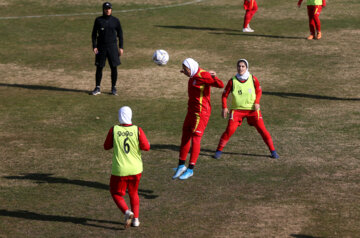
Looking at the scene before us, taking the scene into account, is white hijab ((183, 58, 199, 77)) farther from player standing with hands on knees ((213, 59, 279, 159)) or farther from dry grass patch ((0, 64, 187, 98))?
dry grass patch ((0, 64, 187, 98))

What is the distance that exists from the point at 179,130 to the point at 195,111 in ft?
10.8

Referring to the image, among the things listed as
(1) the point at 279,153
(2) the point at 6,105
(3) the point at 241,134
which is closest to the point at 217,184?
(1) the point at 279,153

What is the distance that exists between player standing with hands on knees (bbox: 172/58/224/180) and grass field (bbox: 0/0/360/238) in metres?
0.36

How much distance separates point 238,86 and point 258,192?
2722mm

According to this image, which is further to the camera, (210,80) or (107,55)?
(107,55)

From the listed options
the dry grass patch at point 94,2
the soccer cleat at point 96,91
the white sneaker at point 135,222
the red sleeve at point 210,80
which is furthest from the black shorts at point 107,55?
the dry grass patch at point 94,2

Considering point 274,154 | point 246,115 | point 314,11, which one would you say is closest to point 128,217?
point 246,115

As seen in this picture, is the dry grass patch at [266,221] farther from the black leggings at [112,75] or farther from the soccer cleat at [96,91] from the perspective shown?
the soccer cleat at [96,91]

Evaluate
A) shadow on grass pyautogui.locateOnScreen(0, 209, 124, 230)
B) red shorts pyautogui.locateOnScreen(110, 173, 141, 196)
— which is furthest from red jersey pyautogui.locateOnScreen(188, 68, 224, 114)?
shadow on grass pyautogui.locateOnScreen(0, 209, 124, 230)

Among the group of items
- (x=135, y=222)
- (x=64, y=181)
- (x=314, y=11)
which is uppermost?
(x=314, y=11)

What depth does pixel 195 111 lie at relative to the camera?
1274cm

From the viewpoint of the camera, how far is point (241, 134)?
15648 millimetres

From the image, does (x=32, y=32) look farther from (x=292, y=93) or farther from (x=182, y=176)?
(x=182, y=176)

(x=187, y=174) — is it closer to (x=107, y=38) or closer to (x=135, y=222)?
(x=135, y=222)
